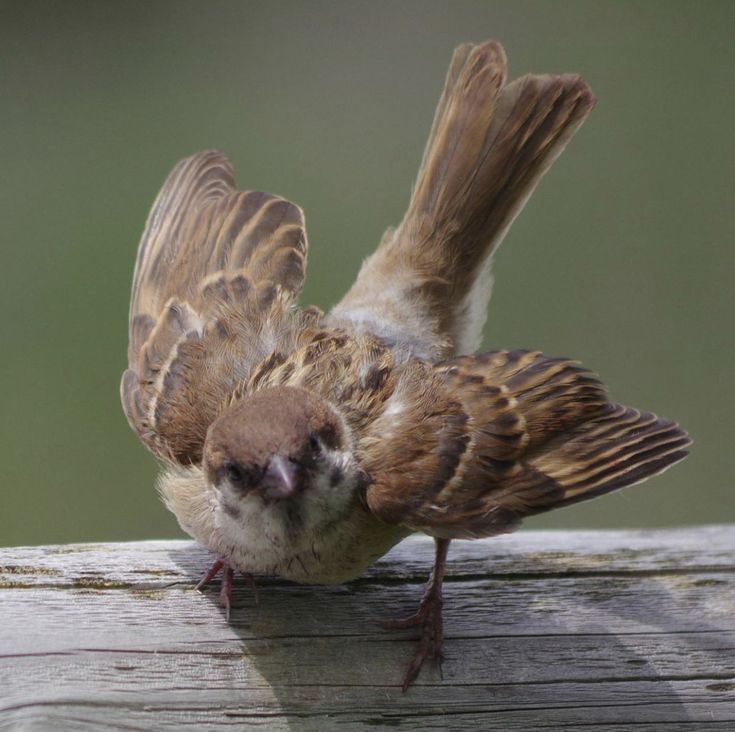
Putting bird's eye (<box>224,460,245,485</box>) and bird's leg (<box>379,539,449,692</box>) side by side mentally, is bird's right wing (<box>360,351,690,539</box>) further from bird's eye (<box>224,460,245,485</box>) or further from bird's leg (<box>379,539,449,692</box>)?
bird's eye (<box>224,460,245,485</box>)

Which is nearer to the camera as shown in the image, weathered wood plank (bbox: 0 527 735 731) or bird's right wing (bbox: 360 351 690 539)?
weathered wood plank (bbox: 0 527 735 731)

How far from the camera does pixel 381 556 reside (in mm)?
3252

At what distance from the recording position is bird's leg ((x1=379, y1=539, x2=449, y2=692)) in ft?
9.65

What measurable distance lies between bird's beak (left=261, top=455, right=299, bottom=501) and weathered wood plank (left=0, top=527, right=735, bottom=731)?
28cm

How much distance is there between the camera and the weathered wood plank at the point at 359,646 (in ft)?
9.00

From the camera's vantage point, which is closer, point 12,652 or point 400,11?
point 12,652

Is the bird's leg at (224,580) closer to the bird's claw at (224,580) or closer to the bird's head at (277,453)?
the bird's claw at (224,580)

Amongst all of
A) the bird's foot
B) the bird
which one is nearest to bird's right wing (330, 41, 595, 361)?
the bird

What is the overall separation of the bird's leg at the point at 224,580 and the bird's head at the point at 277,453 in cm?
12

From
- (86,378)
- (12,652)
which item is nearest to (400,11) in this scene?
(86,378)

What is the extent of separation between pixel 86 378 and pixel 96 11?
8.89ft

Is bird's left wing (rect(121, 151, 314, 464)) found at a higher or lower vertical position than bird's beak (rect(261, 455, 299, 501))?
higher

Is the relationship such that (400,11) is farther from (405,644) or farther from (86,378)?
(405,644)

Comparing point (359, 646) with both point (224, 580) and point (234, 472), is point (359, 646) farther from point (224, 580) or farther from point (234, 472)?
point (234, 472)
